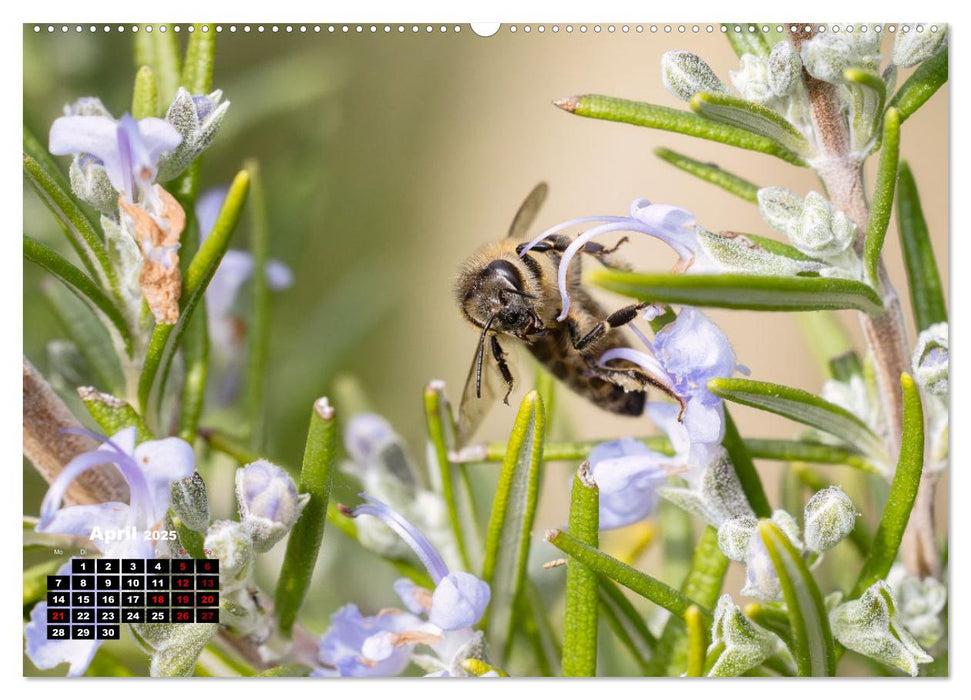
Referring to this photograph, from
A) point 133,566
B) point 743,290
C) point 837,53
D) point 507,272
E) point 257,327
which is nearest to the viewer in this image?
point 743,290

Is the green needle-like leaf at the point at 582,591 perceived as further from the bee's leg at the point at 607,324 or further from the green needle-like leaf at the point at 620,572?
the bee's leg at the point at 607,324

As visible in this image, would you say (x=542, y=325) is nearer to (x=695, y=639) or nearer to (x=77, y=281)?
(x=695, y=639)

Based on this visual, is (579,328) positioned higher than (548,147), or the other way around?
(548,147)

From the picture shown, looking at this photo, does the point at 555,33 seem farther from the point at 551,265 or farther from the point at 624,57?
the point at 551,265

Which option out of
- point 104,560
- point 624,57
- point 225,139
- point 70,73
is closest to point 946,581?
point 624,57

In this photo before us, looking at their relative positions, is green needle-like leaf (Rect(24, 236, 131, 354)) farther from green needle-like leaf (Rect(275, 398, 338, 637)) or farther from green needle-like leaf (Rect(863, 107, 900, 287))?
green needle-like leaf (Rect(863, 107, 900, 287))

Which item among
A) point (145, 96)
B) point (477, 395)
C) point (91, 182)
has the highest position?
point (145, 96)

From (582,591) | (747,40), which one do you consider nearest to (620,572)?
(582,591)
